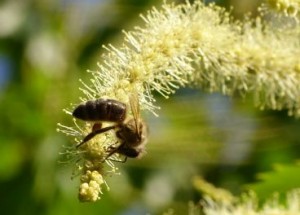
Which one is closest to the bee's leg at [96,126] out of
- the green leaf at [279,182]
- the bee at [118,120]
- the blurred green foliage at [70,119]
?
the bee at [118,120]

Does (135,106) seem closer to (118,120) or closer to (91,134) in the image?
(118,120)

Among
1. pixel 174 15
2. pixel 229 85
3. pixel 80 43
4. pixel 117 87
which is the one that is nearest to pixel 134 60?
pixel 117 87

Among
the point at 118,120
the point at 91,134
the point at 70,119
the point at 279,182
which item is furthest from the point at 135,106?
the point at 70,119

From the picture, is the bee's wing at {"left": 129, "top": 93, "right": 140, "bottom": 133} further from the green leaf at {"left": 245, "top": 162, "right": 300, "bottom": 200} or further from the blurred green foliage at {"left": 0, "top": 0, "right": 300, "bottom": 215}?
the blurred green foliage at {"left": 0, "top": 0, "right": 300, "bottom": 215}

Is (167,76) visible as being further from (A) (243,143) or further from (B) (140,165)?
(B) (140,165)

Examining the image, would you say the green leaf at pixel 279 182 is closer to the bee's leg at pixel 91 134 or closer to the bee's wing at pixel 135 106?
the bee's wing at pixel 135 106

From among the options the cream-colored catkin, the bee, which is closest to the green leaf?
the cream-colored catkin
